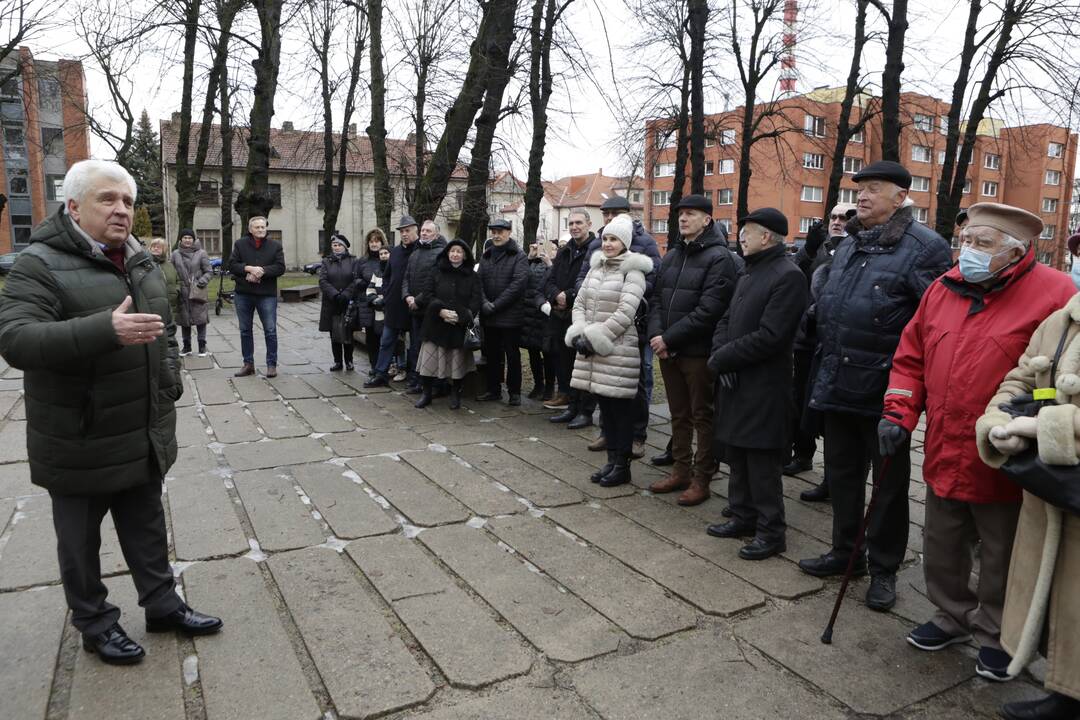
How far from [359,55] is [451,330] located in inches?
439

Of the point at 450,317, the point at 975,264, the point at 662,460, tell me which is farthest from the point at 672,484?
the point at 450,317

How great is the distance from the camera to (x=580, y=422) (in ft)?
22.1

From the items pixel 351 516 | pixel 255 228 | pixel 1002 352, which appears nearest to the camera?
pixel 1002 352

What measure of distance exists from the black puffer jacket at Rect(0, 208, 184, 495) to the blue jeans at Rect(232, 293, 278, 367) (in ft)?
19.4

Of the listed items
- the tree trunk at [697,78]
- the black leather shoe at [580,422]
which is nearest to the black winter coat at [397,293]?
the black leather shoe at [580,422]

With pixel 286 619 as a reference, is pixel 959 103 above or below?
above

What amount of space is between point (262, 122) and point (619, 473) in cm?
942

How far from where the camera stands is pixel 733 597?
11.3ft

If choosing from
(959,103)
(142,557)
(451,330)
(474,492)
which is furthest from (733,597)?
(959,103)

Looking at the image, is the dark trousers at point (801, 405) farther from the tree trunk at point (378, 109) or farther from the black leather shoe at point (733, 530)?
the tree trunk at point (378, 109)

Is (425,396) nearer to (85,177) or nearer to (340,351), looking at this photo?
(340,351)

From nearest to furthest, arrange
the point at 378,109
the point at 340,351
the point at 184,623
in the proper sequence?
1. the point at 184,623
2. the point at 340,351
3. the point at 378,109

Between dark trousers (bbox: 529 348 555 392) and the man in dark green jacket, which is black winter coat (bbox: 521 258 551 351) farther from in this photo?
the man in dark green jacket

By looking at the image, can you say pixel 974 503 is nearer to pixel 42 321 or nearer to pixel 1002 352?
pixel 1002 352
